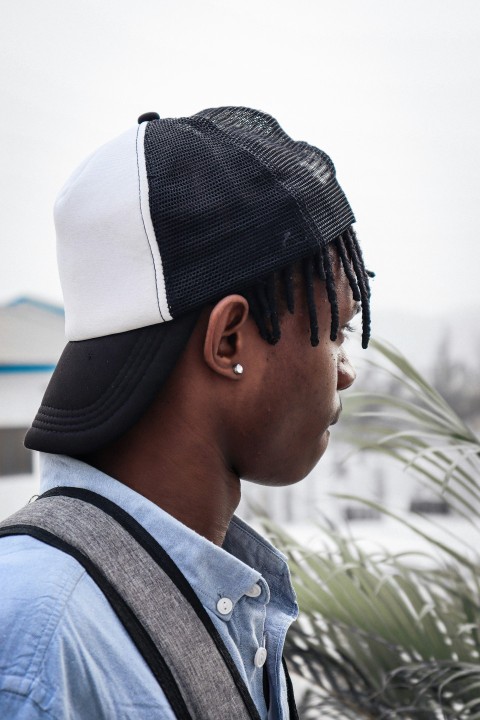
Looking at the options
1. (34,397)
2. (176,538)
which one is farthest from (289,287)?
(34,397)

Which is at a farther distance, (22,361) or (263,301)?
(22,361)

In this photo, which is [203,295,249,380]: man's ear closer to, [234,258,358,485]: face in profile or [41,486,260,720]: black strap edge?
[234,258,358,485]: face in profile

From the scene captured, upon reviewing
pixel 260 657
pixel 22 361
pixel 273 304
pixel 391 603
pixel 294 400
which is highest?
pixel 273 304

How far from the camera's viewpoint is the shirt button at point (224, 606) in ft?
2.73

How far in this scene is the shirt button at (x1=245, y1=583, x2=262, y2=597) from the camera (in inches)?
34.9

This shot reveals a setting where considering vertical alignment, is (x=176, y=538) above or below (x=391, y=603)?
above

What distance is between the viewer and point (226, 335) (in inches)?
33.6

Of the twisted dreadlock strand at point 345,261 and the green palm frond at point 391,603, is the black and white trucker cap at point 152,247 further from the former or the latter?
the green palm frond at point 391,603

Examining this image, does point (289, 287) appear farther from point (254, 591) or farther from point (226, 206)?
point (254, 591)

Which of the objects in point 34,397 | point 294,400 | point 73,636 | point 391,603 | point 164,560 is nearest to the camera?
point 73,636

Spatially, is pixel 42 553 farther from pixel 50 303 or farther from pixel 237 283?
pixel 50 303

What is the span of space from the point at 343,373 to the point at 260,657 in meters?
0.31

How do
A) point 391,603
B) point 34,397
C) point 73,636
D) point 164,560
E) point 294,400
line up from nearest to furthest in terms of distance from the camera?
point 73,636
point 164,560
point 294,400
point 391,603
point 34,397

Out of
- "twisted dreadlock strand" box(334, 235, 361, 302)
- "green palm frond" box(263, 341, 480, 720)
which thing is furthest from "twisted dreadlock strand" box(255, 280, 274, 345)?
"green palm frond" box(263, 341, 480, 720)
